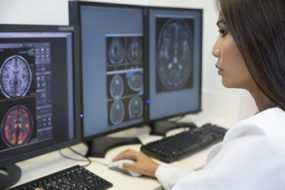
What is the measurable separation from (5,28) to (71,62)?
277 mm

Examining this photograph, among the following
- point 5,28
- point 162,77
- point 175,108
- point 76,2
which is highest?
point 76,2

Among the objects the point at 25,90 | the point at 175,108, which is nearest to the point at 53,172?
the point at 25,90

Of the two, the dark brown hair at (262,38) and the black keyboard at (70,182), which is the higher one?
the dark brown hair at (262,38)

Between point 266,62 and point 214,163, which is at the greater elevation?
point 266,62

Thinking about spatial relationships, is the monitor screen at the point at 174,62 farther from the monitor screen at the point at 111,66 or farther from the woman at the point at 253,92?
the woman at the point at 253,92

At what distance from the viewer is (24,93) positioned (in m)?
1.19

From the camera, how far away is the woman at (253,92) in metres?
0.81

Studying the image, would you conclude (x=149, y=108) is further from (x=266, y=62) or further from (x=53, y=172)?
(x=266, y=62)

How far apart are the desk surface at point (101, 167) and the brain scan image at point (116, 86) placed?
0.74 ft

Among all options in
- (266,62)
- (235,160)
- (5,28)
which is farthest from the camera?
(5,28)

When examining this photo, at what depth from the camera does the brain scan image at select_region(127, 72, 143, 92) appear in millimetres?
1617

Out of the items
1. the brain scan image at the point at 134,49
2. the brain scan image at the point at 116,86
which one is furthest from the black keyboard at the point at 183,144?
the brain scan image at the point at 134,49

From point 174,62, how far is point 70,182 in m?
0.85

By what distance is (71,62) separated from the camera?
1.32m
